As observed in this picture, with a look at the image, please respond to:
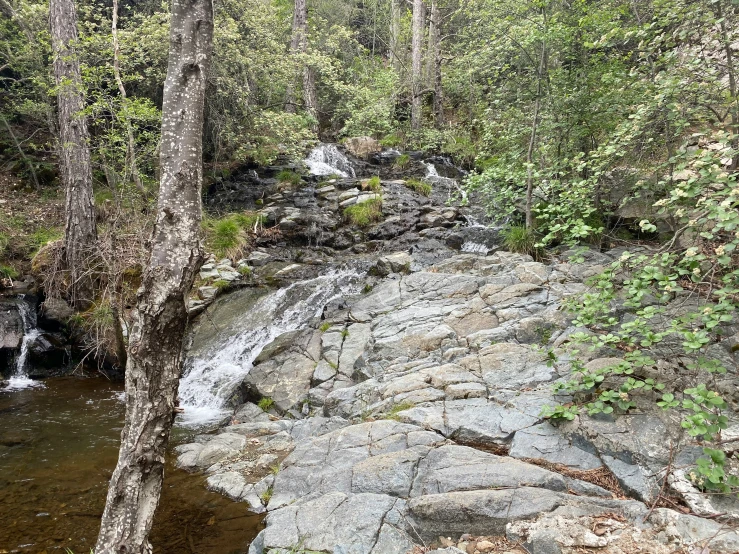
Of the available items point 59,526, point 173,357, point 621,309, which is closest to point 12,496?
point 59,526

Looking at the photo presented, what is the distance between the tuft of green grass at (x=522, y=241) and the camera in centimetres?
998

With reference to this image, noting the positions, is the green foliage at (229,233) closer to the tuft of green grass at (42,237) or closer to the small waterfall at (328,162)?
the tuft of green grass at (42,237)

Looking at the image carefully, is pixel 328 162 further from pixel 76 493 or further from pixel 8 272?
pixel 76 493

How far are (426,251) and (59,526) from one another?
32.1 ft

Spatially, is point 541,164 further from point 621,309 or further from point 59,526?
point 59,526

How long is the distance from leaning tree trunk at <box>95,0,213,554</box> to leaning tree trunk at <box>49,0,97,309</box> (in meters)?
8.07

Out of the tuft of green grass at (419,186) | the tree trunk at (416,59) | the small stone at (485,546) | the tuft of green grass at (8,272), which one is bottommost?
the small stone at (485,546)

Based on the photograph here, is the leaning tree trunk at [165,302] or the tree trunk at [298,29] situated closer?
the leaning tree trunk at [165,302]

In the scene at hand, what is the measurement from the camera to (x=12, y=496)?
5570 mm

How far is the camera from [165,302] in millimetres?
3221

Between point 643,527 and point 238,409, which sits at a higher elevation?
point 643,527

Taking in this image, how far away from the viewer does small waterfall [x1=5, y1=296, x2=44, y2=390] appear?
379 inches

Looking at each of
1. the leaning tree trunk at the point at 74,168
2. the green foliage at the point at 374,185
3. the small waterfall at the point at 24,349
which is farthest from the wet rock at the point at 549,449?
the green foliage at the point at 374,185

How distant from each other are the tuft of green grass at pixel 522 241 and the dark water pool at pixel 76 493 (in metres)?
7.67
